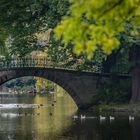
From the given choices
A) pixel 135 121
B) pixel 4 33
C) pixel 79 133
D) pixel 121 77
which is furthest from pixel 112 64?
pixel 4 33

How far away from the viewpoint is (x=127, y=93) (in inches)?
2165

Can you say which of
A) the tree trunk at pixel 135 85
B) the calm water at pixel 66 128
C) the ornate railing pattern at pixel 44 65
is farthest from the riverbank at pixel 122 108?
the ornate railing pattern at pixel 44 65

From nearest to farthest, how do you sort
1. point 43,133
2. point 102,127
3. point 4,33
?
1. point 4,33
2. point 43,133
3. point 102,127

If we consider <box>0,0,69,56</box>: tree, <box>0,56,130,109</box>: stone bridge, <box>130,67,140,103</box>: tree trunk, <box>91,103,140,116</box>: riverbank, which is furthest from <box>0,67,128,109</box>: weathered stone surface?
<box>0,0,69,56</box>: tree

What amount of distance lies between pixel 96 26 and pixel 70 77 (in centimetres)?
4992

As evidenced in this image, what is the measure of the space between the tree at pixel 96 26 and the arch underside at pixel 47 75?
49.4 m

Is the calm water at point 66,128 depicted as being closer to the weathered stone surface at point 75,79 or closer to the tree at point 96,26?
the weathered stone surface at point 75,79

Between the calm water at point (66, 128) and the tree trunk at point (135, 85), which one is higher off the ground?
the tree trunk at point (135, 85)

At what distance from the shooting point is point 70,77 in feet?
191

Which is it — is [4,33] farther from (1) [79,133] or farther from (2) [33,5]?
(1) [79,133]

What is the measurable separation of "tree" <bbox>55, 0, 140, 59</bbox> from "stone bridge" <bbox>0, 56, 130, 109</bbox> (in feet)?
159

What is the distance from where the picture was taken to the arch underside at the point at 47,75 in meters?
58.6

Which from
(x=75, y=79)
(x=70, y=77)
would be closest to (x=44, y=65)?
(x=70, y=77)

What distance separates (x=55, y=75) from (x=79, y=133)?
19823 mm
